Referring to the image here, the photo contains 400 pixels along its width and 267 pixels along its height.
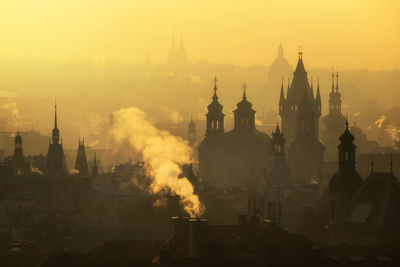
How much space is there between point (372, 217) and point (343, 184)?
457 inches

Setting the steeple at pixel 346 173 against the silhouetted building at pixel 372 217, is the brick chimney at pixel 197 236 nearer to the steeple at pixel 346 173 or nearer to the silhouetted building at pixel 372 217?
the silhouetted building at pixel 372 217

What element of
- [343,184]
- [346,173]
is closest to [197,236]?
[343,184]

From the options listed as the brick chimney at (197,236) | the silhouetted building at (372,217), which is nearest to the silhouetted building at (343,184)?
the silhouetted building at (372,217)

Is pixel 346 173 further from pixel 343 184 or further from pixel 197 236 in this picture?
pixel 197 236

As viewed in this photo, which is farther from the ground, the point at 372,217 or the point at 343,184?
the point at 343,184

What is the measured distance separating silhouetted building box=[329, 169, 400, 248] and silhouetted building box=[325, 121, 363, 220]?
4.81 meters

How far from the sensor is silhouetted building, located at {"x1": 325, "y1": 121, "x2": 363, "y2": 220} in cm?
14475

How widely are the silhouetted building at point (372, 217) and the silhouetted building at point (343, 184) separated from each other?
481 centimetres

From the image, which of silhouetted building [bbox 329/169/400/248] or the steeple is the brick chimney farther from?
the steeple

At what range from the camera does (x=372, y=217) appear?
135m

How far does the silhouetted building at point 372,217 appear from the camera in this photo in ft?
436

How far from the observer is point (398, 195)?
135 m

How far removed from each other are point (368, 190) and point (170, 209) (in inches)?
1425

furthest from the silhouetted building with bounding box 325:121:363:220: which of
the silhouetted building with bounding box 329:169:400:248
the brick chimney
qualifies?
the brick chimney
